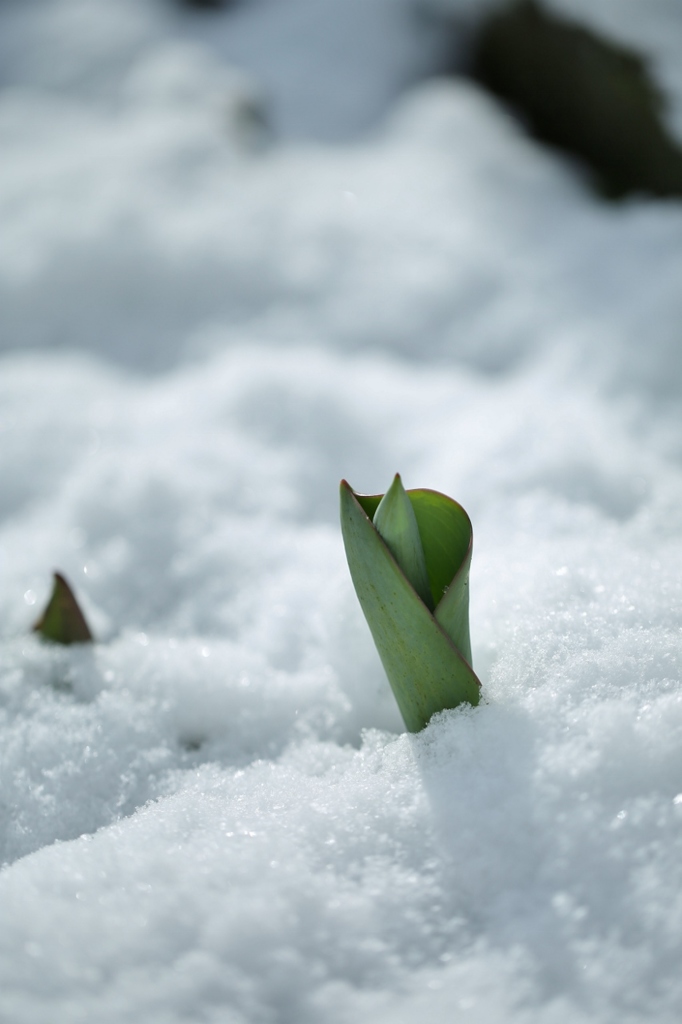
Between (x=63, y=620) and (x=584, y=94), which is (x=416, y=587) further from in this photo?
(x=584, y=94)

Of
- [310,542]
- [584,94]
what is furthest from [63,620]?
[584,94]

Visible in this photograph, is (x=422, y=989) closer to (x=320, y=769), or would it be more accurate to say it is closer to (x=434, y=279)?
(x=320, y=769)

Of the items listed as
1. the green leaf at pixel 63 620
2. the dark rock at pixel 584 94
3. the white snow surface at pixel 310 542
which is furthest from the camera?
the dark rock at pixel 584 94

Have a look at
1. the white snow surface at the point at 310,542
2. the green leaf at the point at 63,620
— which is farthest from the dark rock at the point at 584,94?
the green leaf at the point at 63,620

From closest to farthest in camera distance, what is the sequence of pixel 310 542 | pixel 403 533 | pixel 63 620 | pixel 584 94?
pixel 403 533, pixel 63 620, pixel 310 542, pixel 584 94

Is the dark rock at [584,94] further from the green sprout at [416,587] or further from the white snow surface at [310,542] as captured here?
the green sprout at [416,587]

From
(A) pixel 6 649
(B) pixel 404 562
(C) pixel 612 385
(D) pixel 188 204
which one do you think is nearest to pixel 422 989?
(B) pixel 404 562
